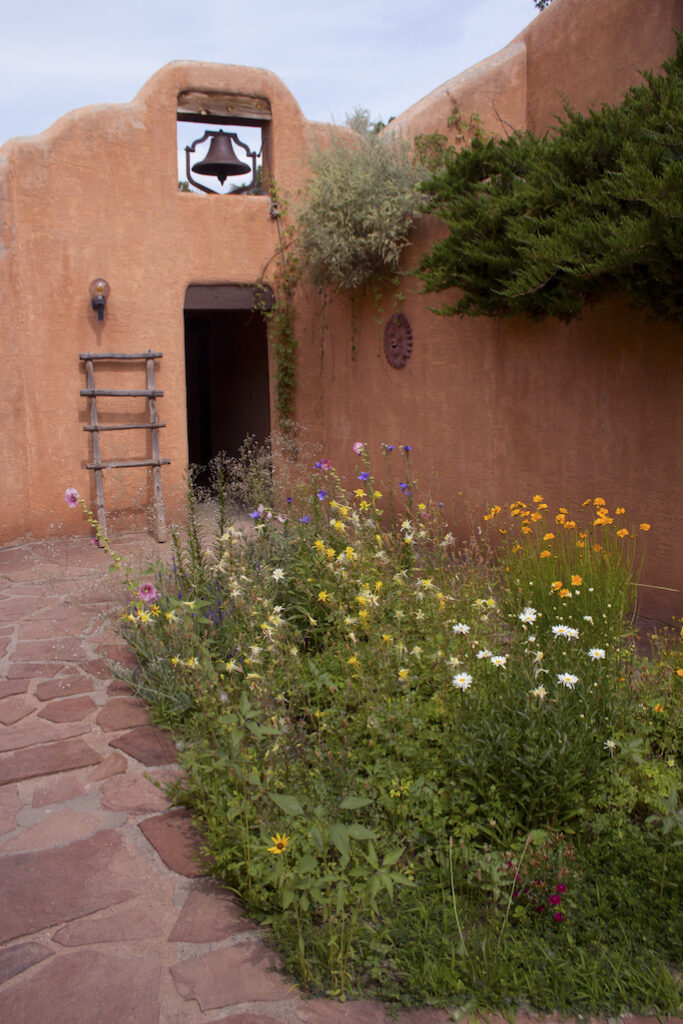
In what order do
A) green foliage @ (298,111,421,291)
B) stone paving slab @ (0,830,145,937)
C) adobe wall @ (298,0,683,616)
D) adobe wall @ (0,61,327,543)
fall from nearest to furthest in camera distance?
stone paving slab @ (0,830,145,937) → adobe wall @ (298,0,683,616) → green foliage @ (298,111,421,291) → adobe wall @ (0,61,327,543)

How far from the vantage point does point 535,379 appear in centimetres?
574

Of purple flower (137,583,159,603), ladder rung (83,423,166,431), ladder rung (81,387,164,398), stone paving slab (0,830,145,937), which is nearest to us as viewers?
stone paving slab (0,830,145,937)

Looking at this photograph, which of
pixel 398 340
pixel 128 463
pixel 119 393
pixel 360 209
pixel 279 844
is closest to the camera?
pixel 279 844

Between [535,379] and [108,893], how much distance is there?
4.58 m

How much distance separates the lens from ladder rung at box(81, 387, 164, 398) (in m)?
7.73

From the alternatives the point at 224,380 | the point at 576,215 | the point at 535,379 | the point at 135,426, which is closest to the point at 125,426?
the point at 135,426

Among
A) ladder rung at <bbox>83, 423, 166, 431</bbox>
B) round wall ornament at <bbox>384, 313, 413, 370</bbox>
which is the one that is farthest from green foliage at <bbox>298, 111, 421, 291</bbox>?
ladder rung at <bbox>83, 423, 166, 431</bbox>

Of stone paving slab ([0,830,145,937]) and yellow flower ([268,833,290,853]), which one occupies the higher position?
yellow flower ([268,833,290,853])

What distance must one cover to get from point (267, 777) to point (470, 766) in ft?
2.25

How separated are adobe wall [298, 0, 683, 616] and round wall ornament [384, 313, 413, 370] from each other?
0.32 ft

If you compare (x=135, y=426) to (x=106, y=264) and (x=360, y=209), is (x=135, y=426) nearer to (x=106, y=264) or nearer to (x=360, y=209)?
(x=106, y=264)

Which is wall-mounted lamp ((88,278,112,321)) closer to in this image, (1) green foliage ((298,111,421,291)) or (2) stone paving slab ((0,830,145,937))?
(1) green foliage ((298,111,421,291))

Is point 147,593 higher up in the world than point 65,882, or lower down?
higher up

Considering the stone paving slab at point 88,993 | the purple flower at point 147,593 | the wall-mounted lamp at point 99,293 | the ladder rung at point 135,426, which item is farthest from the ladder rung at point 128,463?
the stone paving slab at point 88,993
